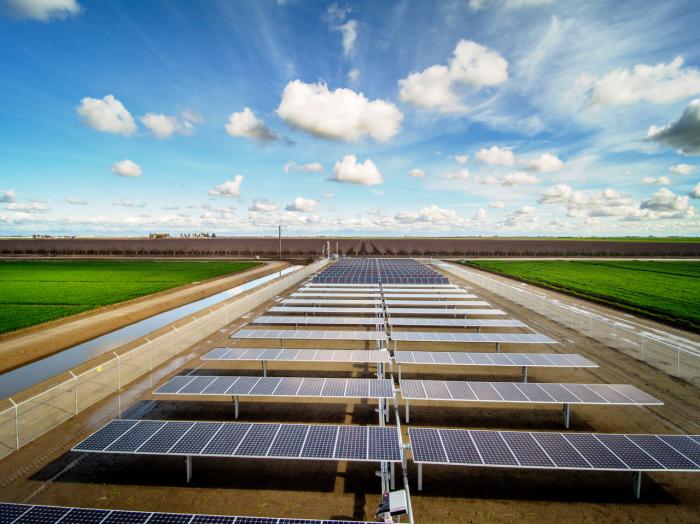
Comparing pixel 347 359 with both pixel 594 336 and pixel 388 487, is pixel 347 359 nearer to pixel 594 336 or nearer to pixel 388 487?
pixel 388 487

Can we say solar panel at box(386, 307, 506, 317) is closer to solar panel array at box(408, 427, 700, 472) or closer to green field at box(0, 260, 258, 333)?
solar panel array at box(408, 427, 700, 472)

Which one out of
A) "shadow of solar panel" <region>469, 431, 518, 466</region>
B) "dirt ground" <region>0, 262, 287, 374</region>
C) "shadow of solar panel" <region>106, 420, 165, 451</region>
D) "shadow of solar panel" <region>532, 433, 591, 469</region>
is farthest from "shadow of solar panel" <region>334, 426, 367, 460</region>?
"dirt ground" <region>0, 262, 287, 374</region>

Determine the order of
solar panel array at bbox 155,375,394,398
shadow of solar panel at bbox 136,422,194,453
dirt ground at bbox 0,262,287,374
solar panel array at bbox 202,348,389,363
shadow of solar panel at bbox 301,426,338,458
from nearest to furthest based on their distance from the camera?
1. shadow of solar panel at bbox 301,426,338,458
2. shadow of solar panel at bbox 136,422,194,453
3. solar panel array at bbox 155,375,394,398
4. solar panel array at bbox 202,348,389,363
5. dirt ground at bbox 0,262,287,374

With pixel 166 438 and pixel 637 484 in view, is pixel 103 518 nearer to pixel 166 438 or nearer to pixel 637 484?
pixel 166 438

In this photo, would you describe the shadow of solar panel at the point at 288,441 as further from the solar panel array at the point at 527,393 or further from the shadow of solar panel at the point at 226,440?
the solar panel array at the point at 527,393

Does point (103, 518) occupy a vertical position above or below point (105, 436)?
below

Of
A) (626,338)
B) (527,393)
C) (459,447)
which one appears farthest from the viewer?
(626,338)

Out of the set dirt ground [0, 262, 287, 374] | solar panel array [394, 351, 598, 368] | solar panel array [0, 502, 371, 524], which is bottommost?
dirt ground [0, 262, 287, 374]

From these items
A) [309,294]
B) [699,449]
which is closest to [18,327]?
[309,294]

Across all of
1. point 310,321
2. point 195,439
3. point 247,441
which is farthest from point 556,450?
point 310,321
